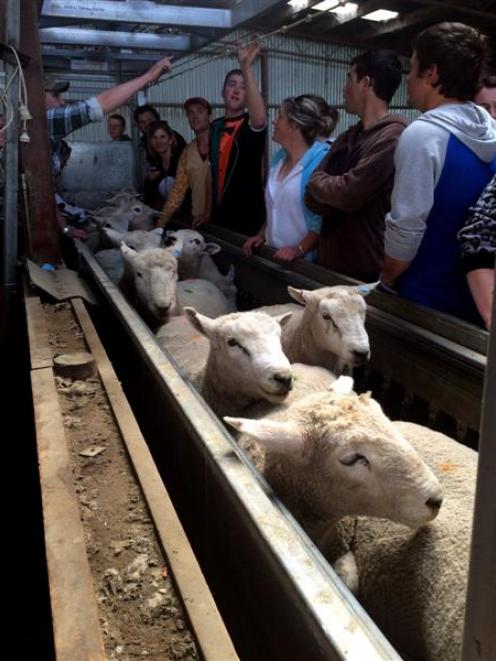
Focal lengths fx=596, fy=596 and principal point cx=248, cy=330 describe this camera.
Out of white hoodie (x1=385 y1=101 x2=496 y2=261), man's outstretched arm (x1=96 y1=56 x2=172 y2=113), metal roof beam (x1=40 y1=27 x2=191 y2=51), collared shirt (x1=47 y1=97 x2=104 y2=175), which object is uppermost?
metal roof beam (x1=40 y1=27 x2=191 y2=51)

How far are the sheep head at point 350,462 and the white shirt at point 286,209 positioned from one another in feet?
7.35

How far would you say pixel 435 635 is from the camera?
158cm

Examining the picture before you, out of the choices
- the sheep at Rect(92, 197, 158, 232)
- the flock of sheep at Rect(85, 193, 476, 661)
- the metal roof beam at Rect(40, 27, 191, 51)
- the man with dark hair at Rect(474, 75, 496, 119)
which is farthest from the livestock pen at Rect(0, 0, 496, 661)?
the sheep at Rect(92, 197, 158, 232)

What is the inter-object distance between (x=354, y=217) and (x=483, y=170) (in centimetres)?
101

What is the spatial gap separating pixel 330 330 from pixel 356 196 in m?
0.78

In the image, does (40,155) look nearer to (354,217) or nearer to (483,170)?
(354,217)

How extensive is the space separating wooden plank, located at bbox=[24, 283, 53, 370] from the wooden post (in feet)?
2.59

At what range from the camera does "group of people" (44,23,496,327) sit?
2.42 m

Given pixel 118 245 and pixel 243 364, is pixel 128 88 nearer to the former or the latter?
pixel 118 245

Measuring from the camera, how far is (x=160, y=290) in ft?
13.3

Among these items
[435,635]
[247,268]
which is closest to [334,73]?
[247,268]

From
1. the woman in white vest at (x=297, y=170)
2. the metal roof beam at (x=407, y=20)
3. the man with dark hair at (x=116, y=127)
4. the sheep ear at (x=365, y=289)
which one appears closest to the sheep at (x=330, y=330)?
the sheep ear at (x=365, y=289)

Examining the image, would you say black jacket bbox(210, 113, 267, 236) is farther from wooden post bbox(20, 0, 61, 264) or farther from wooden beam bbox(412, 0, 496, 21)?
wooden beam bbox(412, 0, 496, 21)

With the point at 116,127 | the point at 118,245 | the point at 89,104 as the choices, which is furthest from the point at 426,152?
the point at 116,127
